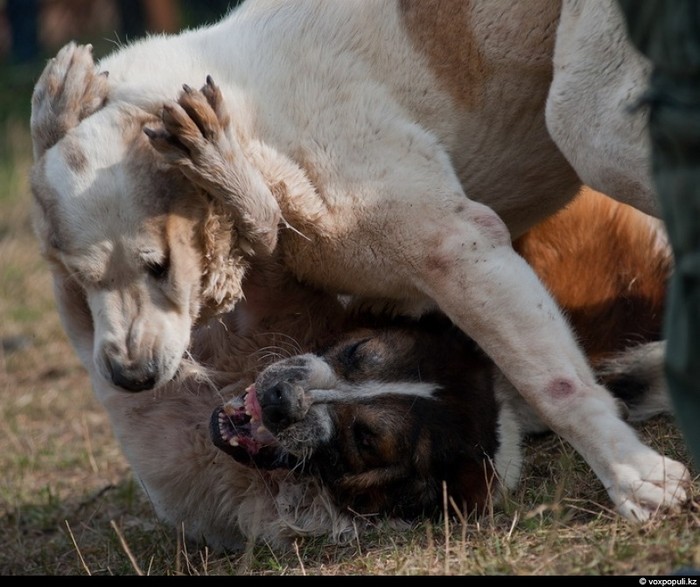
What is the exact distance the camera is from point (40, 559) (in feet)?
13.2

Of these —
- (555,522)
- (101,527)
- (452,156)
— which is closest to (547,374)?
(555,522)

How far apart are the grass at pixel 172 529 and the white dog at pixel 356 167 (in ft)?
0.67

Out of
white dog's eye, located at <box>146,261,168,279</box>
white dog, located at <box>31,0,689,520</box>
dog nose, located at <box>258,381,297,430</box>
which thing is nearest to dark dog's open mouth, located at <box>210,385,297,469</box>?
dog nose, located at <box>258,381,297,430</box>

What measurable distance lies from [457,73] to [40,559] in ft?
7.24

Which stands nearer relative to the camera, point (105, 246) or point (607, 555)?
point (607, 555)

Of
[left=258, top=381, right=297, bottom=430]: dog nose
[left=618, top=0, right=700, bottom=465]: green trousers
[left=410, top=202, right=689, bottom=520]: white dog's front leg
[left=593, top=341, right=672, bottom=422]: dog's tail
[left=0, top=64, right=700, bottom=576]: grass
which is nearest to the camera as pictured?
[left=618, top=0, right=700, bottom=465]: green trousers

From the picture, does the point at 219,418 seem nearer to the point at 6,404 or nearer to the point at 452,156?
the point at 452,156

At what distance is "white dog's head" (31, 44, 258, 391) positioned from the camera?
3352 mm

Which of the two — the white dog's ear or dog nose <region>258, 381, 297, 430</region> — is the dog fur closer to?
dog nose <region>258, 381, 297, 430</region>

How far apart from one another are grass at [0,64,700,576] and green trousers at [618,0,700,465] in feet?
2.28

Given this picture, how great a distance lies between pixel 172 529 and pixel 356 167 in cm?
142

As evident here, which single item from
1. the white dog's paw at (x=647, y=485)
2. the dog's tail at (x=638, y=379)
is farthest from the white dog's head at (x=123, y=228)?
the dog's tail at (x=638, y=379)

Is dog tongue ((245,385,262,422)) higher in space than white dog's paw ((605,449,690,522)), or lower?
higher

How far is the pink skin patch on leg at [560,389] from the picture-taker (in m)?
3.31
